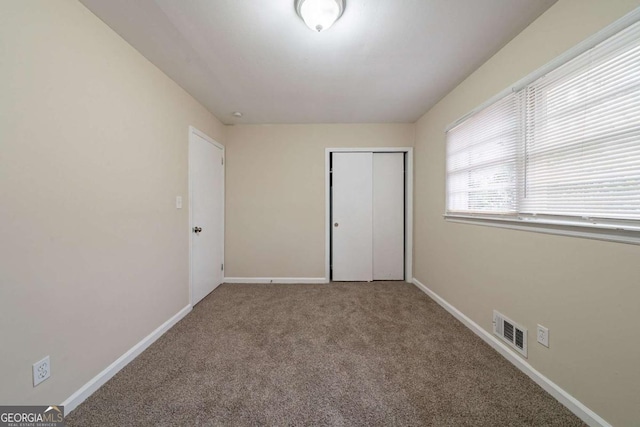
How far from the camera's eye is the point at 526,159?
152 centimetres

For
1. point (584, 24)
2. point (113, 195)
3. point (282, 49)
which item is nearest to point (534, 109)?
point (584, 24)

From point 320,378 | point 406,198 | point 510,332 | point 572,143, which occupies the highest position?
point 572,143

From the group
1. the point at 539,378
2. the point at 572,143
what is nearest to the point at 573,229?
the point at 572,143

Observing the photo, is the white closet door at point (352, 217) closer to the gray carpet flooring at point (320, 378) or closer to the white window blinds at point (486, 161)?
the gray carpet flooring at point (320, 378)

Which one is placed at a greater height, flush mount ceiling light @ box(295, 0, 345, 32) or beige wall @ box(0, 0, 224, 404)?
flush mount ceiling light @ box(295, 0, 345, 32)

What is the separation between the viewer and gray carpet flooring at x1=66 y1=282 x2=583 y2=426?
121 cm

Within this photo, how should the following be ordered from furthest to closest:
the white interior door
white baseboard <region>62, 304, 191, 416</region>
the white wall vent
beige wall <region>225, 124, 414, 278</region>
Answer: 1. beige wall <region>225, 124, 414, 278</region>
2. the white interior door
3. the white wall vent
4. white baseboard <region>62, 304, 191, 416</region>

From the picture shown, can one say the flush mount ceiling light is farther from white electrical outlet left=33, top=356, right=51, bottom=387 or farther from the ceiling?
white electrical outlet left=33, top=356, right=51, bottom=387

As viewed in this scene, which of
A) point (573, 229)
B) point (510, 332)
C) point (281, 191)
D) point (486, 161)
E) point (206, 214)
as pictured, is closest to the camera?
point (573, 229)

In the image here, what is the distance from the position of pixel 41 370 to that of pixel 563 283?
2937mm

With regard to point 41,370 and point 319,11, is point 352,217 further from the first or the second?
point 41,370

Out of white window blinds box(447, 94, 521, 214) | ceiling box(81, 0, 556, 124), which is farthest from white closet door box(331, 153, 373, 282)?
white window blinds box(447, 94, 521, 214)

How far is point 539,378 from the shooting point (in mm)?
1398

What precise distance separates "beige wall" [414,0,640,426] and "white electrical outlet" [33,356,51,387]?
2.90 meters
